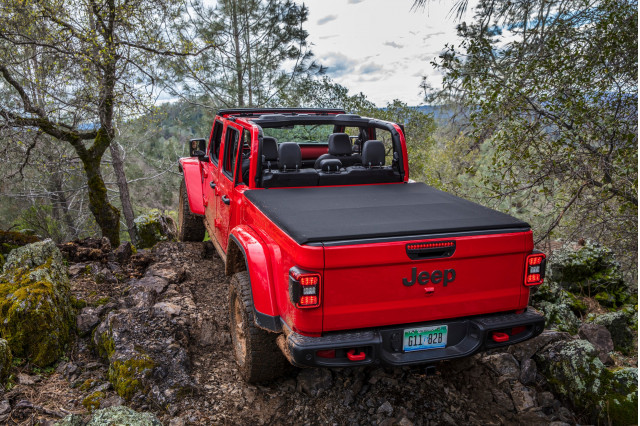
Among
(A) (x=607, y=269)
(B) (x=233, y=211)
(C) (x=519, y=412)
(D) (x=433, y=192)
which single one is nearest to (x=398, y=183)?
(D) (x=433, y=192)

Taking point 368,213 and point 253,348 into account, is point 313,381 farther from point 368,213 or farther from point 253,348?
point 368,213

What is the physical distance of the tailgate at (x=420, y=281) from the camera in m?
2.88

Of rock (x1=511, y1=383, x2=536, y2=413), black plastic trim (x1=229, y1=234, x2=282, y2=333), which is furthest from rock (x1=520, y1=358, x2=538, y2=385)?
black plastic trim (x1=229, y1=234, x2=282, y2=333)

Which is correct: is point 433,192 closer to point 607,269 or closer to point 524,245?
point 524,245

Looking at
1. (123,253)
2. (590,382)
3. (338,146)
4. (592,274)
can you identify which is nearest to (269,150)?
(338,146)

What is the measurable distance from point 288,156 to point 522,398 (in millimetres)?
2858

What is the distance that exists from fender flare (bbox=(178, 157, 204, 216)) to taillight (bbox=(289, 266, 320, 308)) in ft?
13.3

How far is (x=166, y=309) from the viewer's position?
4.79 meters

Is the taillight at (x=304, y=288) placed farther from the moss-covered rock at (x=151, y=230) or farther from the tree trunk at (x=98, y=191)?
the tree trunk at (x=98, y=191)

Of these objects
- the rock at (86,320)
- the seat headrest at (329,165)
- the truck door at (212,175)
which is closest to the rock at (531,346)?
the seat headrest at (329,165)

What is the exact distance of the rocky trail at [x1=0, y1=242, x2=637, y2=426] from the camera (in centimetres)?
344

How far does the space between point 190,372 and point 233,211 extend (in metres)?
1.51

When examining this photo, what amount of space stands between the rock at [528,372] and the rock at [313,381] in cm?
162

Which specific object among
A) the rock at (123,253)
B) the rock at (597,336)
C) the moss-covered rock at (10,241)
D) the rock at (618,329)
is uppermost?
the moss-covered rock at (10,241)
